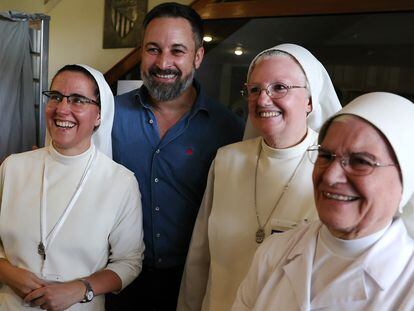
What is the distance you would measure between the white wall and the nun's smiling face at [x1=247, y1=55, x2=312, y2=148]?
7.98 ft

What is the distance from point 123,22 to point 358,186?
312 centimetres

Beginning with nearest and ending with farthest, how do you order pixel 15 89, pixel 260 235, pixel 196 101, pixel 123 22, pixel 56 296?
pixel 56 296
pixel 260 235
pixel 196 101
pixel 15 89
pixel 123 22

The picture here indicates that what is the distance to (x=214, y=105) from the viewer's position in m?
1.97

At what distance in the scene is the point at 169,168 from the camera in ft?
6.00

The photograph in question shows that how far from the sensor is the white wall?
12.5 feet

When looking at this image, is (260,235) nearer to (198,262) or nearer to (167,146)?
(198,262)

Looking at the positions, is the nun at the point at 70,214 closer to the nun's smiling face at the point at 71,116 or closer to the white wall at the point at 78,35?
the nun's smiling face at the point at 71,116

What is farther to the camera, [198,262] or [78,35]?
[78,35]

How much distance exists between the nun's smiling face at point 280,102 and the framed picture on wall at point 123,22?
2306mm

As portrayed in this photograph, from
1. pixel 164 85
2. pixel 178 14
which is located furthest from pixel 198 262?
pixel 178 14

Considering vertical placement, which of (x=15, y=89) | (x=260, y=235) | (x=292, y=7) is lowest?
(x=260, y=235)

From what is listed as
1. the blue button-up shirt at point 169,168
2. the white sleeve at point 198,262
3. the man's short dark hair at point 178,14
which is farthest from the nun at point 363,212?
the man's short dark hair at point 178,14

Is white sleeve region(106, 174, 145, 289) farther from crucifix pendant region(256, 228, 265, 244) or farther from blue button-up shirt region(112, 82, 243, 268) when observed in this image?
crucifix pendant region(256, 228, 265, 244)

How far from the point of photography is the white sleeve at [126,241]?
1515mm
